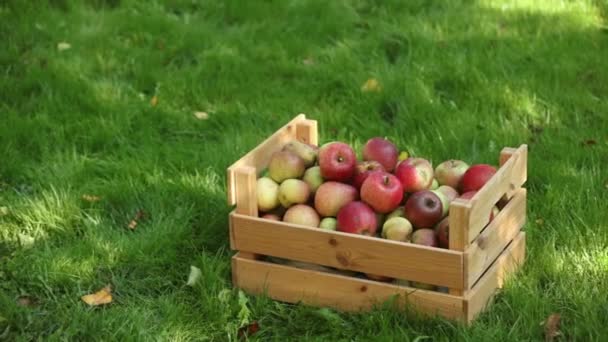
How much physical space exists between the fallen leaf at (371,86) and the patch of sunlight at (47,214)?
5.78ft

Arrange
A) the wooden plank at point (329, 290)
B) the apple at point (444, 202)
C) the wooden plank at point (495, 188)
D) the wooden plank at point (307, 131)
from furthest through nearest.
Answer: the wooden plank at point (307, 131) → the apple at point (444, 202) → the wooden plank at point (329, 290) → the wooden plank at point (495, 188)

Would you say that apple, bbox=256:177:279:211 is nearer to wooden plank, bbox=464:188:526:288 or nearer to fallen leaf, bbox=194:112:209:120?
wooden plank, bbox=464:188:526:288

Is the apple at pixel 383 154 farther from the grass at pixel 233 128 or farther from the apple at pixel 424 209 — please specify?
the grass at pixel 233 128

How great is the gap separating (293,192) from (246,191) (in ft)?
0.60

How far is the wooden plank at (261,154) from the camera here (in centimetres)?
396

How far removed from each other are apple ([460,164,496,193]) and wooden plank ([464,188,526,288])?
0.43ft

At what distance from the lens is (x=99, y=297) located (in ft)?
13.2

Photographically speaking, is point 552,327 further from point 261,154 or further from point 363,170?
point 261,154

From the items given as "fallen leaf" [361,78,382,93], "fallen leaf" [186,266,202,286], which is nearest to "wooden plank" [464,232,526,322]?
"fallen leaf" [186,266,202,286]

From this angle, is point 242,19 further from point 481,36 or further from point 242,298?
point 242,298

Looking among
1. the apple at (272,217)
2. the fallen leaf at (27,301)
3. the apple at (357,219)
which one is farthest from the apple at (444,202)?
the fallen leaf at (27,301)

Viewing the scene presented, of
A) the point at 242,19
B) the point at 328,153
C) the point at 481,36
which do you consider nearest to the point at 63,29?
the point at 242,19

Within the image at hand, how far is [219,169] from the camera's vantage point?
195 inches

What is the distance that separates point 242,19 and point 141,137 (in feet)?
5.43
